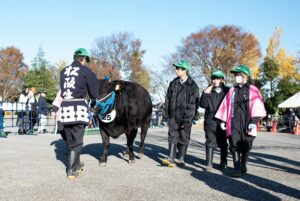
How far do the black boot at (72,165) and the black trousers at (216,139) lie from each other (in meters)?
2.47

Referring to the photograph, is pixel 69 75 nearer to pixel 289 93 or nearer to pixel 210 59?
pixel 289 93

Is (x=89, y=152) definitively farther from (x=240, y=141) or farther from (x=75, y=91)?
(x=240, y=141)

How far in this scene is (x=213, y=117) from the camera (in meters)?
7.22

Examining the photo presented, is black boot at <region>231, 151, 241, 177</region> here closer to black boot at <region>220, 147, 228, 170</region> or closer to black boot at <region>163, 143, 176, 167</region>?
black boot at <region>220, 147, 228, 170</region>

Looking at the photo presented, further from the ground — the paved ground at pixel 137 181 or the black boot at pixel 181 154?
the black boot at pixel 181 154

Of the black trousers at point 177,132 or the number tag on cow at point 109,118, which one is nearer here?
the number tag on cow at point 109,118

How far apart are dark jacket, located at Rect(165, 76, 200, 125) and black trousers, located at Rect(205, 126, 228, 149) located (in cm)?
48

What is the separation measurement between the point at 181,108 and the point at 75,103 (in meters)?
2.23

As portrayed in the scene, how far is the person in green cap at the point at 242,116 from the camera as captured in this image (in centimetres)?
645

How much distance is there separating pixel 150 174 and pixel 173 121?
149cm

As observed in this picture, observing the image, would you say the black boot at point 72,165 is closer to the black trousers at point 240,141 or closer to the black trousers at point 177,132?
the black trousers at point 177,132

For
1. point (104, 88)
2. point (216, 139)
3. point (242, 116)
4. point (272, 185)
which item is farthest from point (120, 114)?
point (272, 185)

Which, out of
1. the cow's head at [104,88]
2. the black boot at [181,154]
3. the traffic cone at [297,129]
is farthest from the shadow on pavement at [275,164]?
the traffic cone at [297,129]

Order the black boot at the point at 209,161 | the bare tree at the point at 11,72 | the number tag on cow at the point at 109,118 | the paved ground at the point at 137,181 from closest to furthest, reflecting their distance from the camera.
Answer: the paved ground at the point at 137,181
the black boot at the point at 209,161
the number tag on cow at the point at 109,118
the bare tree at the point at 11,72
